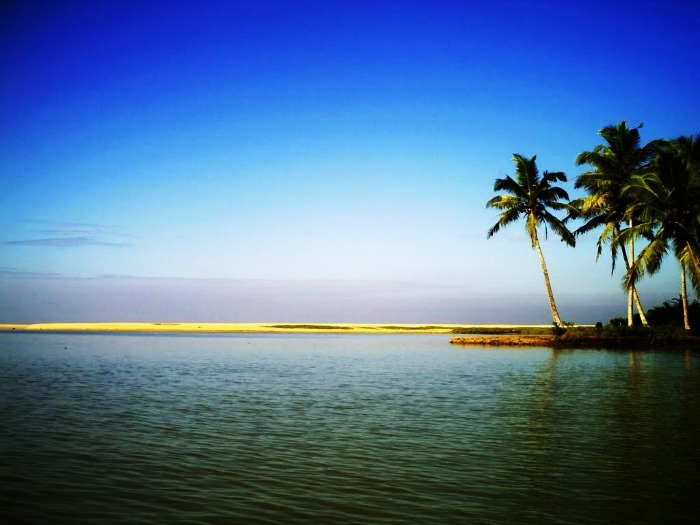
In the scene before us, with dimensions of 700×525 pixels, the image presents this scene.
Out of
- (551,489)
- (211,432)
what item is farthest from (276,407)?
(551,489)

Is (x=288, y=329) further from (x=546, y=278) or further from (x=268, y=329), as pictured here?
(x=546, y=278)

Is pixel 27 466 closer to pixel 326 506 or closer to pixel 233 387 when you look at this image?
pixel 326 506

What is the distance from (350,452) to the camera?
35.6 feet

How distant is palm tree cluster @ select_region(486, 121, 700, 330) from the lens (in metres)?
41.0

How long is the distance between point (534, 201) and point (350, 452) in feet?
154

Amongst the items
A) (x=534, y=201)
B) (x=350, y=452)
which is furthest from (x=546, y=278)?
(x=350, y=452)

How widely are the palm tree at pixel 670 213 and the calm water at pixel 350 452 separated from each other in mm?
22278

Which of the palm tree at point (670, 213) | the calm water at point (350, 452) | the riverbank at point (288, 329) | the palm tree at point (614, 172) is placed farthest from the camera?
the riverbank at point (288, 329)

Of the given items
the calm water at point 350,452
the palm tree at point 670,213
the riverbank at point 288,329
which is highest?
the palm tree at point 670,213

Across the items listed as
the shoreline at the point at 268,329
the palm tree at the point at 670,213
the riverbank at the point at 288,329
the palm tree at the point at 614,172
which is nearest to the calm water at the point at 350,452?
Result: the palm tree at the point at 670,213

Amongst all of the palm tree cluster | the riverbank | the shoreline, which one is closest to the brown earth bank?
the palm tree cluster

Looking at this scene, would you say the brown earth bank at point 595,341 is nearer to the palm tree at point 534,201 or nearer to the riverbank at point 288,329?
the palm tree at point 534,201

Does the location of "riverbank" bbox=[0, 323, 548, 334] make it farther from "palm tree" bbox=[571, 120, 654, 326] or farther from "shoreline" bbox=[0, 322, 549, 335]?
"palm tree" bbox=[571, 120, 654, 326]

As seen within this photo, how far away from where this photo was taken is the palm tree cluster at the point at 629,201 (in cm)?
4103
